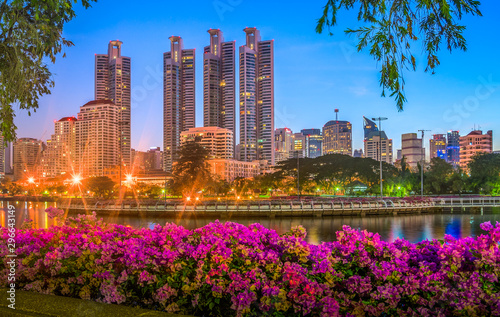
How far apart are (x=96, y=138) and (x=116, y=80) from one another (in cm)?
3021

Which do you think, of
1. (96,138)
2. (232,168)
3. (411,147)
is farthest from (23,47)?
(411,147)

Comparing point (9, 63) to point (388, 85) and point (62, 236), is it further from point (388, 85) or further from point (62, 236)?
point (388, 85)

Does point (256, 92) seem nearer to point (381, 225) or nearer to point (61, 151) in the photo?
point (61, 151)

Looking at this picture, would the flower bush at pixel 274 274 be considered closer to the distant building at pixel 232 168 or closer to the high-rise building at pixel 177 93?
the distant building at pixel 232 168

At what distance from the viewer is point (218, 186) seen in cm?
7925

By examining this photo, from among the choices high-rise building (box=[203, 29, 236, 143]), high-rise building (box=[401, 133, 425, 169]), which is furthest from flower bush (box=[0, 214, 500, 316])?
high-rise building (box=[401, 133, 425, 169])

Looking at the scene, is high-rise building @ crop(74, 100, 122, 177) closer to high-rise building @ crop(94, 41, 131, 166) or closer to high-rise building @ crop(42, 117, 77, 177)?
high-rise building @ crop(42, 117, 77, 177)

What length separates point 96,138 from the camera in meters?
168

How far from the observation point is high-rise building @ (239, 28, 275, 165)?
158375 mm

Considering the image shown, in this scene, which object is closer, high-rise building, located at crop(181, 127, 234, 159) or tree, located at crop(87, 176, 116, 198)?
tree, located at crop(87, 176, 116, 198)

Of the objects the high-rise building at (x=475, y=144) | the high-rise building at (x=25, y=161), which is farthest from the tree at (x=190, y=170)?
the high-rise building at (x=475, y=144)

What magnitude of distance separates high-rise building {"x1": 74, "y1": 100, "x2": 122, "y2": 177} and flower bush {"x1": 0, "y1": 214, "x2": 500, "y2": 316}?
16718 centimetres

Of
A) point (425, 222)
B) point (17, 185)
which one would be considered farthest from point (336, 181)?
point (17, 185)

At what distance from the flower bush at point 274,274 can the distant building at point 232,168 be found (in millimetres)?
127485
